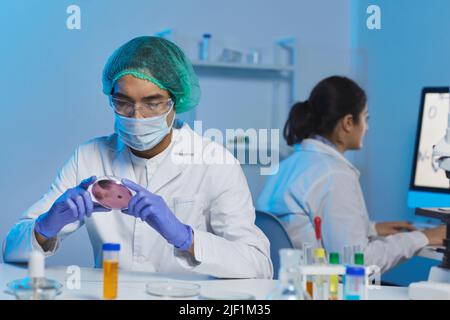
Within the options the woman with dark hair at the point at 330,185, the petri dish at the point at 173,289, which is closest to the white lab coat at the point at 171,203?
the petri dish at the point at 173,289

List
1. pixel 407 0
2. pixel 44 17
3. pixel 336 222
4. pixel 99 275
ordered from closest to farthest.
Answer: pixel 99 275 < pixel 336 222 < pixel 44 17 < pixel 407 0

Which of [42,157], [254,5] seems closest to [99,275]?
[42,157]

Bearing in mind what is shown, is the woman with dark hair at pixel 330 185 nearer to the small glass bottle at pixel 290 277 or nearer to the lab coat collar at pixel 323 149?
the lab coat collar at pixel 323 149

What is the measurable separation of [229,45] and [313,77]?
418mm

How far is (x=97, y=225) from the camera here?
181 centimetres

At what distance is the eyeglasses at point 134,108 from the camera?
171cm

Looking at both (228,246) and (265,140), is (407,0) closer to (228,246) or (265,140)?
(265,140)

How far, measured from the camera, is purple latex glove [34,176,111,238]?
1483 mm

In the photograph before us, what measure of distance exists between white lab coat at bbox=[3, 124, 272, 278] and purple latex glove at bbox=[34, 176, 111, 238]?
3.2 inches

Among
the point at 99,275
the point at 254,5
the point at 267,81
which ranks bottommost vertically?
the point at 99,275

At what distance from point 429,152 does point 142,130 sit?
1.45 meters

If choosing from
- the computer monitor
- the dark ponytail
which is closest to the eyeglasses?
the dark ponytail

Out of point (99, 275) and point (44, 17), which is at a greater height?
point (44, 17)

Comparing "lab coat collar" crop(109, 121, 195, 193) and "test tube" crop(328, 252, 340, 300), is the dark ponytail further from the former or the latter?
"test tube" crop(328, 252, 340, 300)
